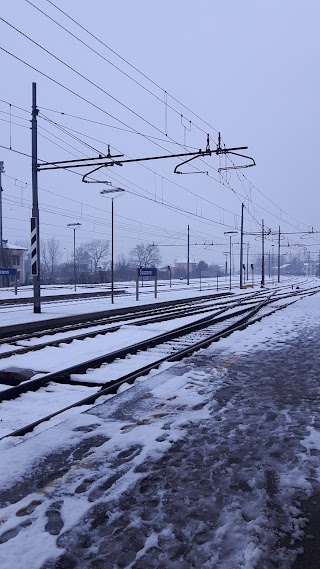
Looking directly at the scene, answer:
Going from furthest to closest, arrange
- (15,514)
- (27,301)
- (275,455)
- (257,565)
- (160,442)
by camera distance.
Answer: (27,301), (160,442), (275,455), (15,514), (257,565)

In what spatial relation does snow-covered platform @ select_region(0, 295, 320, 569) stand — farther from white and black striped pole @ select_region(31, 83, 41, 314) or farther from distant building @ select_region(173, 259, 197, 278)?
distant building @ select_region(173, 259, 197, 278)

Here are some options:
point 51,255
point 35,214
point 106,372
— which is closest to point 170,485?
point 106,372

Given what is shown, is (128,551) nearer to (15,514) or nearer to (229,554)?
(229,554)

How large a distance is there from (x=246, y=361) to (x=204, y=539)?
19.5 feet

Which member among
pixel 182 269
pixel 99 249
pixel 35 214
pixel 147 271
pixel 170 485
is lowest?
pixel 170 485

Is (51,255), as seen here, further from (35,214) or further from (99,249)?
(35,214)

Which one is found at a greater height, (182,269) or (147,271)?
(182,269)

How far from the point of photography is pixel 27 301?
27000 millimetres

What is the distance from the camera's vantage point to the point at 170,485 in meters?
3.66

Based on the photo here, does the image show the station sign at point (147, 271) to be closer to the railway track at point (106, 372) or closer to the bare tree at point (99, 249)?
the railway track at point (106, 372)

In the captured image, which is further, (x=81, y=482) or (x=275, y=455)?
(x=275, y=455)

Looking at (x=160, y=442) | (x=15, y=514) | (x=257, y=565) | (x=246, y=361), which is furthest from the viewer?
(x=246, y=361)

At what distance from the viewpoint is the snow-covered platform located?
280 cm

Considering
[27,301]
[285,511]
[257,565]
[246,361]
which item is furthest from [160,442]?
[27,301]
